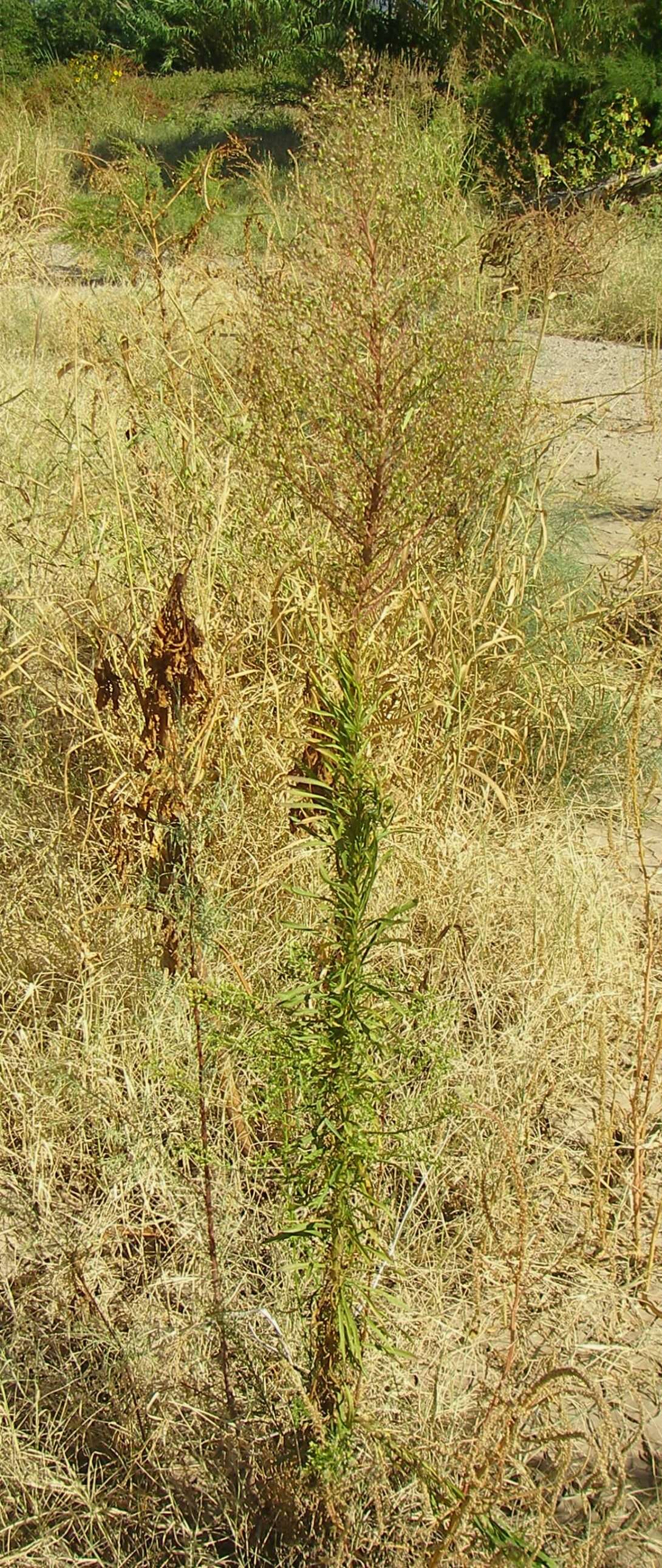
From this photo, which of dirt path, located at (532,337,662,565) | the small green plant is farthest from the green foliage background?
the small green plant

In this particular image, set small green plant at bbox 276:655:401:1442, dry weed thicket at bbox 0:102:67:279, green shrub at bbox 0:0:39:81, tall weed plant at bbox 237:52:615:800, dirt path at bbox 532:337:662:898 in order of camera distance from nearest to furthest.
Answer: small green plant at bbox 276:655:401:1442
tall weed plant at bbox 237:52:615:800
dirt path at bbox 532:337:662:898
dry weed thicket at bbox 0:102:67:279
green shrub at bbox 0:0:39:81

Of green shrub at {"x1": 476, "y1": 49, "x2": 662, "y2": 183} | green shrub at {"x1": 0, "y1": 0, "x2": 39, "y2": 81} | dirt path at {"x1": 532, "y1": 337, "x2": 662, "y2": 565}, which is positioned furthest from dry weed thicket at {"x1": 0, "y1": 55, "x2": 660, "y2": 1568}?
green shrub at {"x1": 0, "y1": 0, "x2": 39, "y2": 81}

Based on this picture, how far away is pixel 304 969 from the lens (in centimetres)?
124

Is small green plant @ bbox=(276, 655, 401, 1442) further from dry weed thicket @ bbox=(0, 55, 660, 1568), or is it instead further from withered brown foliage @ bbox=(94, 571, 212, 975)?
withered brown foliage @ bbox=(94, 571, 212, 975)

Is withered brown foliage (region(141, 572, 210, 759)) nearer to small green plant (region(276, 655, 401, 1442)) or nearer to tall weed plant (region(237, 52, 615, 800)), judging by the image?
tall weed plant (region(237, 52, 615, 800))

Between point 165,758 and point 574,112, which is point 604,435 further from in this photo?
point 574,112

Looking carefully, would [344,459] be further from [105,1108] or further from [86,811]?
[86,811]

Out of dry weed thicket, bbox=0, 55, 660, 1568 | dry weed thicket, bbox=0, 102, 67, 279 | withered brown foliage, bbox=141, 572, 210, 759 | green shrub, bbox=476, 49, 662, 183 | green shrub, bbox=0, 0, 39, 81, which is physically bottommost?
dry weed thicket, bbox=0, 55, 660, 1568

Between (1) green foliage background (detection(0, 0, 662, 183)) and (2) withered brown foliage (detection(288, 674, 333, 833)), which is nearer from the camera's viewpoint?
(2) withered brown foliage (detection(288, 674, 333, 833))

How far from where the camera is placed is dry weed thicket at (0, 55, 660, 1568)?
1374mm

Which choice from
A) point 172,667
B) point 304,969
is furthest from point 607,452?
point 304,969

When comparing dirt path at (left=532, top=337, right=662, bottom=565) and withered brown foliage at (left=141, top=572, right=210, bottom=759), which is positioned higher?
withered brown foliage at (left=141, top=572, right=210, bottom=759)

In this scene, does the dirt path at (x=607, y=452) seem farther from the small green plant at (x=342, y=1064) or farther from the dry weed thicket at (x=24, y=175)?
the dry weed thicket at (x=24, y=175)

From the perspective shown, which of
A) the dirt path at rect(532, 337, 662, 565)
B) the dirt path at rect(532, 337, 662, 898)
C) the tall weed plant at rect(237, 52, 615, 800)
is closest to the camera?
the tall weed plant at rect(237, 52, 615, 800)
